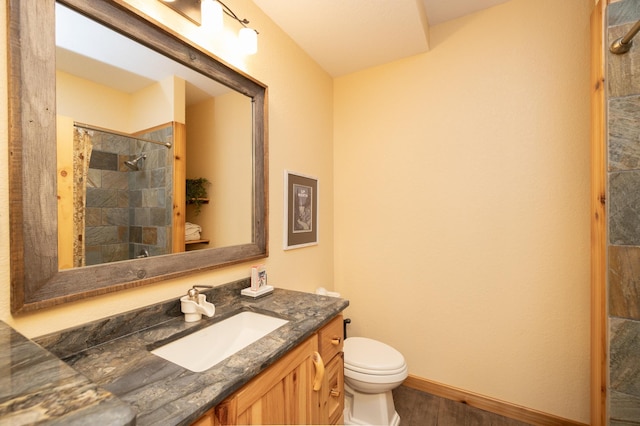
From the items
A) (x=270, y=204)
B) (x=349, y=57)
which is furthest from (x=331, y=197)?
(x=349, y=57)

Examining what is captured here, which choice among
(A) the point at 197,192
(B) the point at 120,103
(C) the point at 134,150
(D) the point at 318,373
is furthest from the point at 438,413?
(B) the point at 120,103

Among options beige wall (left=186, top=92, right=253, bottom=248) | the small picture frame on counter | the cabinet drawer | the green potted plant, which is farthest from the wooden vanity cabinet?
the green potted plant

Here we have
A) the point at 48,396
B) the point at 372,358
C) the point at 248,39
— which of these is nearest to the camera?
the point at 48,396

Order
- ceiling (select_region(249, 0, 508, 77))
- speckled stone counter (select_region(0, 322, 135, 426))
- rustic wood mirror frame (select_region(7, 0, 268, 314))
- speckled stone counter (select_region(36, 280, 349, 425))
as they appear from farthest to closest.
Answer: ceiling (select_region(249, 0, 508, 77)) < rustic wood mirror frame (select_region(7, 0, 268, 314)) < speckled stone counter (select_region(36, 280, 349, 425)) < speckled stone counter (select_region(0, 322, 135, 426))

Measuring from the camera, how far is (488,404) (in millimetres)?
1737

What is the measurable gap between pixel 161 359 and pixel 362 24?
6.44 ft

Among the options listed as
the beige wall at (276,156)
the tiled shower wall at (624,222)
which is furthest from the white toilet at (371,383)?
the tiled shower wall at (624,222)

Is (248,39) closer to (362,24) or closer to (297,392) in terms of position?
(362,24)

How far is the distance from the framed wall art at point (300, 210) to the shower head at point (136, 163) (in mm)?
827

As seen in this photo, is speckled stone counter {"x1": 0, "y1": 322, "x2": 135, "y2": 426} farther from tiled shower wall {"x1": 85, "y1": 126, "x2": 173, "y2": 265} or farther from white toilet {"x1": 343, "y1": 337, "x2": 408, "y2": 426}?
white toilet {"x1": 343, "y1": 337, "x2": 408, "y2": 426}

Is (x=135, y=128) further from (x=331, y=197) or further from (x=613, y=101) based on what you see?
(x=613, y=101)

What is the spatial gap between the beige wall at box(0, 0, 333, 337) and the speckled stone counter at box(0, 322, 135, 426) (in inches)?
12.5

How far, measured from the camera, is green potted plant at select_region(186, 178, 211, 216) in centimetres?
119

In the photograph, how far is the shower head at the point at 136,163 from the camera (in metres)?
0.97
